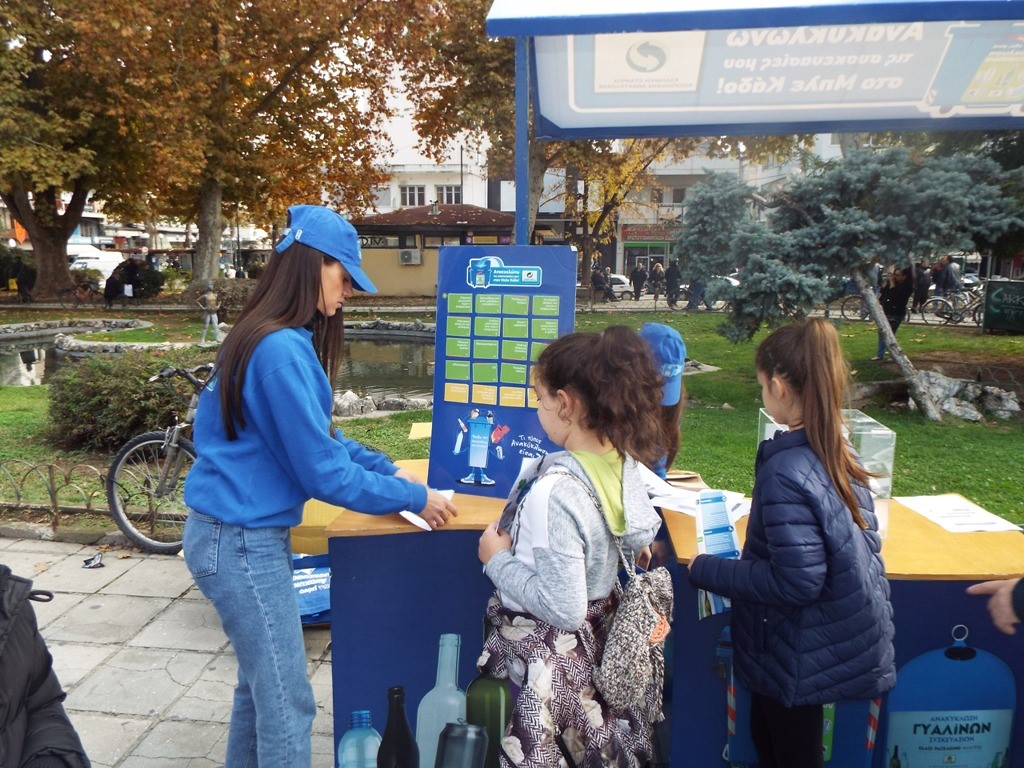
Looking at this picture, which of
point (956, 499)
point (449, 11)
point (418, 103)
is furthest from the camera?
point (418, 103)

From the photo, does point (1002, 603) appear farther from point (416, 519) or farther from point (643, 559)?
point (416, 519)

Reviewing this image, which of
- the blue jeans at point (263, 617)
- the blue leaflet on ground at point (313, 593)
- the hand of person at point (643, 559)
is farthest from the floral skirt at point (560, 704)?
the blue leaflet on ground at point (313, 593)

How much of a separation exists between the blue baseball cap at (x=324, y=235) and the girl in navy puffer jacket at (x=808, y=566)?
3.71ft

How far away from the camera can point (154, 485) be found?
16.9 feet

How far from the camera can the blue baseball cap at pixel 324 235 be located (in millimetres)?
1981

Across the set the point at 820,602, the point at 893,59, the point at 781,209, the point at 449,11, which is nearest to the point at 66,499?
the point at 820,602

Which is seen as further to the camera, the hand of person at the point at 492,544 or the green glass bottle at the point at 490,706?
A: the green glass bottle at the point at 490,706

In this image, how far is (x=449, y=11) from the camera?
1773cm

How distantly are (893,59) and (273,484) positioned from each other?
121 inches

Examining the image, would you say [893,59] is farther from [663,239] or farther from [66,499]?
[663,239]

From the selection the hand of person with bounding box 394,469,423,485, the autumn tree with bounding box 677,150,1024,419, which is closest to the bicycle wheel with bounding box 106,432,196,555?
the hand of person with bounding box 394,469,423,485

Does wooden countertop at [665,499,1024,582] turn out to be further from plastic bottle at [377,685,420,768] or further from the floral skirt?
plastic bottle at [377,685,420,768]

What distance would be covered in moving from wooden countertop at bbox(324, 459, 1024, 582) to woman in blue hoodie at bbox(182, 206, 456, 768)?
0.77ft

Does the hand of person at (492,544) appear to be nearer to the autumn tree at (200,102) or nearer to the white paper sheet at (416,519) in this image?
the white paper sheet at (416,519)
